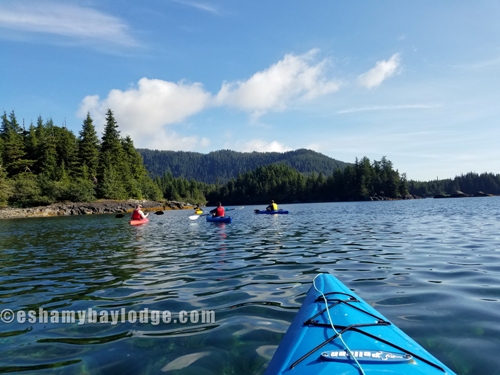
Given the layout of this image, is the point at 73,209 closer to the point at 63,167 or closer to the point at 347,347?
the point at 63,167

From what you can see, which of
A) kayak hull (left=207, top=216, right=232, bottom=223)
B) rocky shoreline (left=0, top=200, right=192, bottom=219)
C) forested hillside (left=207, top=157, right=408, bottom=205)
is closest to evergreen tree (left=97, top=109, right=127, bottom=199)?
rocky shoreline (left=0, top=200, right=192, bottom=219)

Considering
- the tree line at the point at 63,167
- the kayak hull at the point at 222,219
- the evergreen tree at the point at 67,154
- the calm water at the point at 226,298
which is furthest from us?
the evergreen tree at the point at 67,154

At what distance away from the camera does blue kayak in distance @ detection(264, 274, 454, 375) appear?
117 inches

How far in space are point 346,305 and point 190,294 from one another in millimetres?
3861

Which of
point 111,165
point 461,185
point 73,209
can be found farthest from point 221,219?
point 461,185

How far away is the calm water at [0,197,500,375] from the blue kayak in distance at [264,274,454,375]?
2.88ft

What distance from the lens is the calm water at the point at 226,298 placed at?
444 centimetres

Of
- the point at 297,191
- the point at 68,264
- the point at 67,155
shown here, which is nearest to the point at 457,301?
the point at 68,264

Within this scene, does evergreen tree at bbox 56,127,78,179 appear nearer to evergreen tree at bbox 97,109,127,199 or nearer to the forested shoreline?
the forested shoreline

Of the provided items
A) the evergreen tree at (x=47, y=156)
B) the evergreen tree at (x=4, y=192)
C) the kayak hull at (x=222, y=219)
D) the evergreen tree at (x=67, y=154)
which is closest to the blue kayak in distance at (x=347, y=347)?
the kayak hull at (x=222, y=219)

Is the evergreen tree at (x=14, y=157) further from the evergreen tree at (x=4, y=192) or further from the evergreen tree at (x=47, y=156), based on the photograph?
the evergreen tree at (x=4, y=192)

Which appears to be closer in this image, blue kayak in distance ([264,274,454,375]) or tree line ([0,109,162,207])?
blue kayak in distance ([264,274,454,375])

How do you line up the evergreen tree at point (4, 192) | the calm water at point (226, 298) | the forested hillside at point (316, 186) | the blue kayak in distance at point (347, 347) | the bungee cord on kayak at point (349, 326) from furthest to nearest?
the forested hillside at point (316, 186) → the evergreen tree at point (4, 192) → the calm water at point (226, 298) → the bungee cord on kayak at point (349, 326) → the blue kayak in distance at point (347, 347)

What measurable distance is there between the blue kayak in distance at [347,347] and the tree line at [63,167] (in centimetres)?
6540
